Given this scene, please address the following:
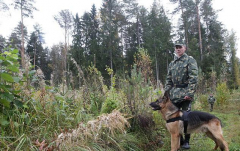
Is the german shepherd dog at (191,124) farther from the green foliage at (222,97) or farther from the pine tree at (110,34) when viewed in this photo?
the pine tree at (110,34)

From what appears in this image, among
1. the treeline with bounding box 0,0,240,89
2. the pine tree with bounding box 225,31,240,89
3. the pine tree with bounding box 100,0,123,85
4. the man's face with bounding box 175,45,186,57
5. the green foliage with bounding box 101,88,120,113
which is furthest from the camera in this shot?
the pine tree with bounding box 225,31,240,89

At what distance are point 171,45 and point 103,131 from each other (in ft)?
81.5

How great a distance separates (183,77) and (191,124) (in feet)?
2.93

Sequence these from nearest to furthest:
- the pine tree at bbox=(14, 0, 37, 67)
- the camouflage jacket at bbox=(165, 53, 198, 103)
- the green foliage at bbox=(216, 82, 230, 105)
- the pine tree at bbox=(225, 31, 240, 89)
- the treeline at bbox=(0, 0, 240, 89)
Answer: the camouflage jacket at bbox=(165, 53, 198, 103), the green foliage at bbox=(216, 82, 230, 105), the pine tree at bbox=(14, 0, 37, 67), the treeline at bbox=(0, 0, 240, 89), the pine tree at bbox=(225, 31, 240, 89)

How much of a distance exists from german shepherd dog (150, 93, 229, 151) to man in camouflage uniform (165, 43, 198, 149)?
0.78 feet

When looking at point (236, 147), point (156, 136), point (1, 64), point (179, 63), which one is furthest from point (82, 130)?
point (236, 147)

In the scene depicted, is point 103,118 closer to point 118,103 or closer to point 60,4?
point 118,103

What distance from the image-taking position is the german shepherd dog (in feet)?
9.66

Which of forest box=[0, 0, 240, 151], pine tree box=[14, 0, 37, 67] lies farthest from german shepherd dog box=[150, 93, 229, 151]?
pine tree box=[14, 0, 37, 67]

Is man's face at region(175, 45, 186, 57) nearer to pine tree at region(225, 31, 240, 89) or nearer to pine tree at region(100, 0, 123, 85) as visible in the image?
pine tree at region(100, 0, 123, 85)

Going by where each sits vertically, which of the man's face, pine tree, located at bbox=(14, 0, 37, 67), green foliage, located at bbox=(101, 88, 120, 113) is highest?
pine tree, located at bbox=(14, 0, 37, 67)

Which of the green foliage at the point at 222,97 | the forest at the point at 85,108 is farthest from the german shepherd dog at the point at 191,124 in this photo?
the green foliage at the point at 222,97

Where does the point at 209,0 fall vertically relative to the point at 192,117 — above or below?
above

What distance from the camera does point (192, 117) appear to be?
306cm
